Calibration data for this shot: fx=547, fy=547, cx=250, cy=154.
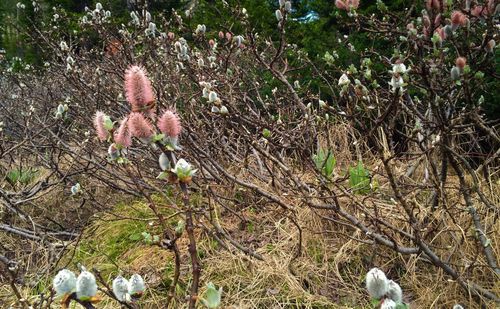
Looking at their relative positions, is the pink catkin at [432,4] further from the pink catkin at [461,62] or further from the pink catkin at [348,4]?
the pink catkin at [348,4]

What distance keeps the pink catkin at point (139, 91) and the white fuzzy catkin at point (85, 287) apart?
18.3 inches

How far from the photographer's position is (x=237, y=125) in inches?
142

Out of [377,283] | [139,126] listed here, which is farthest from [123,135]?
[377,283]

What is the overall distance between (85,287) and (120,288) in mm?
165

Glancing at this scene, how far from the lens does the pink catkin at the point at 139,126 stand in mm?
1363

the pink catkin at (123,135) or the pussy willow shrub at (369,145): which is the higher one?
the pink catkin at (123,135)

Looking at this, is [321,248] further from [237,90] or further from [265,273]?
[237,90]

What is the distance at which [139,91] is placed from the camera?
1375mm

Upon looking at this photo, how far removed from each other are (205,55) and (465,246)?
292cm

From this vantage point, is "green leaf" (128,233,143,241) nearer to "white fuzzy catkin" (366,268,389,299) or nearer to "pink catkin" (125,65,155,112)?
"pink catkin" (125,65,155,112)

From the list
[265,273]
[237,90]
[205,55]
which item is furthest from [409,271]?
[205,55]

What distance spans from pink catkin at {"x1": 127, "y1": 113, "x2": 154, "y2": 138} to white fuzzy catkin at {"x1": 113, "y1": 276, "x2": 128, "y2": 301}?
0.36m

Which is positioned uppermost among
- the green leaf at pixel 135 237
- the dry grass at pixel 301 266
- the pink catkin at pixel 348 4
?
the pink catkin at pixel 348 4

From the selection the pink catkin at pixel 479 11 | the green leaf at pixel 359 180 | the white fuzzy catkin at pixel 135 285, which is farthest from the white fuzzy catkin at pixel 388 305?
the green leaf at pixel 359 180
